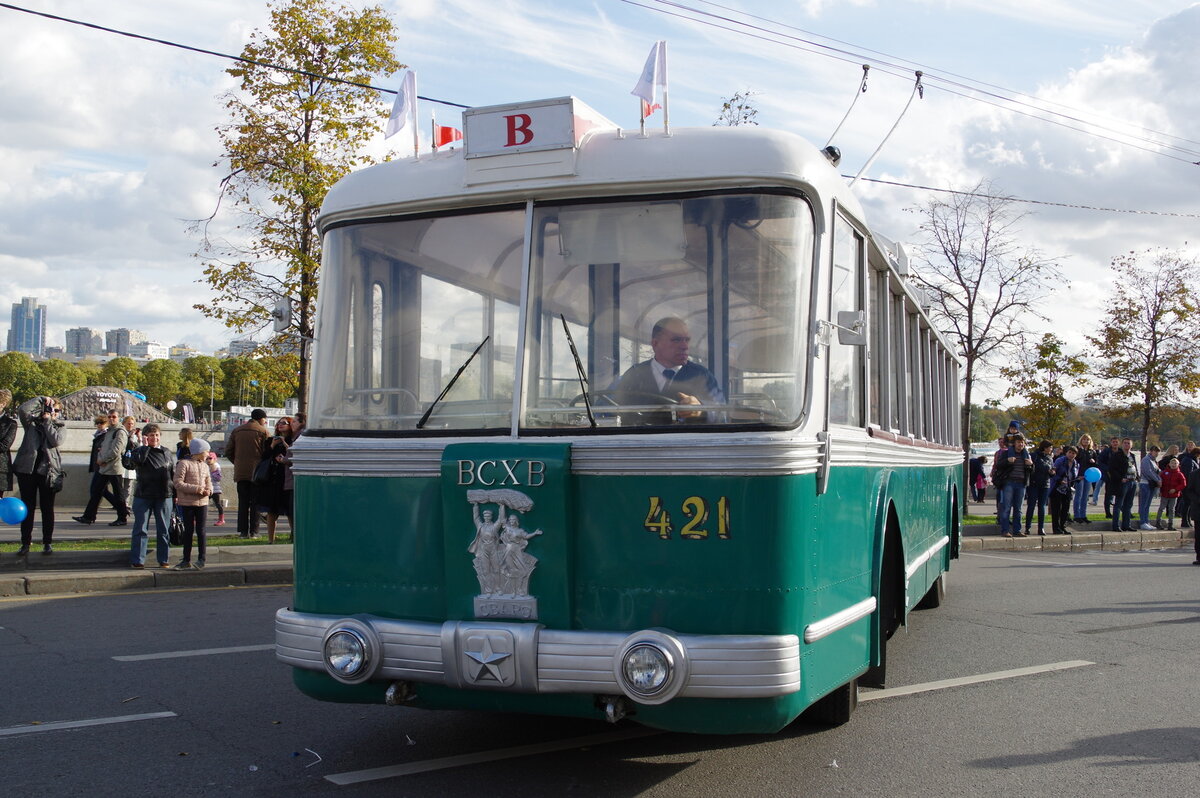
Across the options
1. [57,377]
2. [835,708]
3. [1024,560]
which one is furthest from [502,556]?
[57,377]

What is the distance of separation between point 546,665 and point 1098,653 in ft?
20.1

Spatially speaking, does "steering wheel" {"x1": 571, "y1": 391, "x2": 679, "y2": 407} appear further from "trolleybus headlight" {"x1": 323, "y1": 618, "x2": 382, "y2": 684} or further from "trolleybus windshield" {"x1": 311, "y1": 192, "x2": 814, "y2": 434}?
"trolleybus headlight" {"x1": 323, "y1": 618, "x2": 382, "y2": 684}

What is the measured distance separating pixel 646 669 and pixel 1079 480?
74.2ft

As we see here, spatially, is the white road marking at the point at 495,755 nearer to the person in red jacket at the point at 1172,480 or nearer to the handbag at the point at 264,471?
the handbag at the point at 264,471

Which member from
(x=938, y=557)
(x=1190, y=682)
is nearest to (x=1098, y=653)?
(x=1190, y=682)

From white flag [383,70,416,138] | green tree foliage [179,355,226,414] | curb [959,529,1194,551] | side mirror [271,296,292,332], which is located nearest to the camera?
white flag [383,70,416,138]

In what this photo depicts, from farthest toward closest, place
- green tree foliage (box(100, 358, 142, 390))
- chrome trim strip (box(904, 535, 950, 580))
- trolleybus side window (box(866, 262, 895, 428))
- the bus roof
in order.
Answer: green tree foliage (box(100, 358, 142, 390)) → chrome trim strip (box(904, 535, 950, 580)) → trolleybus side window (box(866, 262, 895, 428)) → the bus roof

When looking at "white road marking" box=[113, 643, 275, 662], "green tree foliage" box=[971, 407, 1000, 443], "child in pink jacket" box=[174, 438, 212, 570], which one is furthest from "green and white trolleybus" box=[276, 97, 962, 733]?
"green tree foliage" box=[971, 407, 1000, 443]

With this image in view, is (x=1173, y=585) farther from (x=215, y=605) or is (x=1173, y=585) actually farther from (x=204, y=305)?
(x=204, y=305)

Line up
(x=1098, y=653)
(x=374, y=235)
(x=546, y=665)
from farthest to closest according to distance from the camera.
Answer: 1. (x=1098, y=653)
2. (x=374, y=235)
3. (x=546, y=665)

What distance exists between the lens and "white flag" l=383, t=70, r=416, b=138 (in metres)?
5.77

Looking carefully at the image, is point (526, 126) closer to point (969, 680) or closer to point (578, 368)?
point (578, 368)

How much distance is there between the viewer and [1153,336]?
31875 mm

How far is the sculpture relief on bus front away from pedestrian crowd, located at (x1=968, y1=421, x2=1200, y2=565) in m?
15.5
